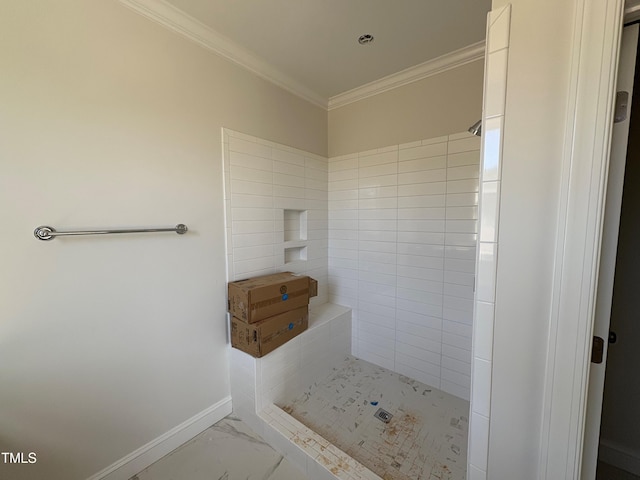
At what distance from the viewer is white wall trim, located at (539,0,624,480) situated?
2.10 ft

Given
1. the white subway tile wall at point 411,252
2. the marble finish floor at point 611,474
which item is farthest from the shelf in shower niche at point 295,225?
the marble finish floor at point 611,474

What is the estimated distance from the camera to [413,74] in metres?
1.92

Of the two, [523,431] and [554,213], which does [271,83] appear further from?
[523,431]

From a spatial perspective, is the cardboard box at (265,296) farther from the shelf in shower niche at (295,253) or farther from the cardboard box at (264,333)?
the shelf in shower niche at (295,253)

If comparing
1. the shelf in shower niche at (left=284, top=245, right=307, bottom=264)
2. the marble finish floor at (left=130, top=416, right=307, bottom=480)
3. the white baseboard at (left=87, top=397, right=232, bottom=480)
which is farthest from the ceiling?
the marble finish floor at (left=130, top=416, right=307, bottom=480)

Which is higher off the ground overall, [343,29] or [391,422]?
[343,29]

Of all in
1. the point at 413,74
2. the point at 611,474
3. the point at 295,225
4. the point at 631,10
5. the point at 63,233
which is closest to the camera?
the point at 631,10

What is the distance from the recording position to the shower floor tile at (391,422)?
140 cm

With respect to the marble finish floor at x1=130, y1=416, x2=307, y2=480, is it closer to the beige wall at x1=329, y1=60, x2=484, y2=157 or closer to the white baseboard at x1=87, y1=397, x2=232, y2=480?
the white baseboard at x1=87, y1=397, x2=232, y2=480

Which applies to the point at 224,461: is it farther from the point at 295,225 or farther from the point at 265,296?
the point at 295,225

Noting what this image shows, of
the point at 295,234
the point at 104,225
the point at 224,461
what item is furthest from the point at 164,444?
the point at 295,234

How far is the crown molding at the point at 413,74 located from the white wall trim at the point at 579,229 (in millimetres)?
1228

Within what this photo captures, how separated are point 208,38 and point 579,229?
1936mm

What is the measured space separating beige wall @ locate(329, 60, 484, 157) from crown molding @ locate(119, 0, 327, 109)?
1.70ft
